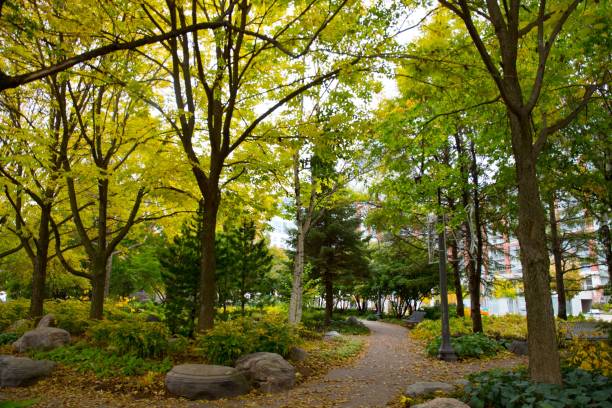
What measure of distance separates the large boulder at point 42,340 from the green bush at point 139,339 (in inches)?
52.0

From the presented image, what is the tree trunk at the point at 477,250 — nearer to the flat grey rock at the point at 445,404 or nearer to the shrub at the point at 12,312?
the flat grey rock at the point at 445,404

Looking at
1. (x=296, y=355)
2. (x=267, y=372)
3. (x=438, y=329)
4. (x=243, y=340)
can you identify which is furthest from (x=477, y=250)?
(x=267, y=372)

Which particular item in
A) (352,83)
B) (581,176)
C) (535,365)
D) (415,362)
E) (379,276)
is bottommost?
(415,362)

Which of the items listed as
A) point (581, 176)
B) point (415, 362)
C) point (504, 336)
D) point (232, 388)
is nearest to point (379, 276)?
point (504, 336)

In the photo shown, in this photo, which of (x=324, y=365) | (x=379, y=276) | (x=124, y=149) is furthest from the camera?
(x=379, y=276)

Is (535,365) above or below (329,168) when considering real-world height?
below

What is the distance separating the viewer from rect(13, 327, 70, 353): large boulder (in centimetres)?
971

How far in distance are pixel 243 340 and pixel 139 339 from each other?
89.3 inches

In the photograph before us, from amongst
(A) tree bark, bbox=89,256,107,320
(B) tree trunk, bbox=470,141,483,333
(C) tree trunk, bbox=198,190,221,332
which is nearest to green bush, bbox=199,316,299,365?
(C) tree trunk, bbox=198,190,221,332

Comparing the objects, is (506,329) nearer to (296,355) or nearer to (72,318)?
(296,355)

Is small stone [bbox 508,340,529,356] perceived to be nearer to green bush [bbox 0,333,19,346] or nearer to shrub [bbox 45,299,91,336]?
shrub [bbox 45,299,91,336]

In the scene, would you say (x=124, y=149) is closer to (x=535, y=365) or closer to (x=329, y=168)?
(x=329, y=168)

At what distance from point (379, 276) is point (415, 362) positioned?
16202mm

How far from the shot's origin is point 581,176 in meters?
9.46
